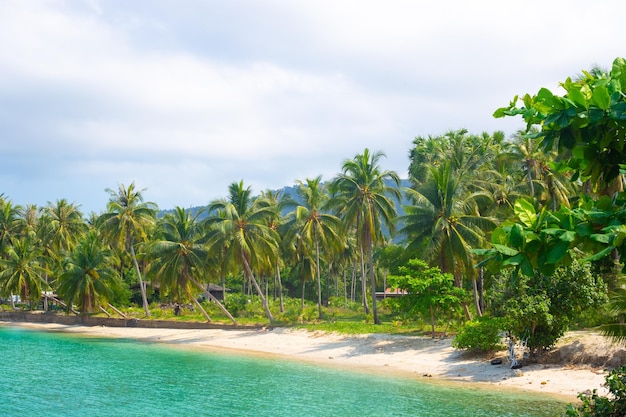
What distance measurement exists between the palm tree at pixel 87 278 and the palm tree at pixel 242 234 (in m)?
Answer: 13.6

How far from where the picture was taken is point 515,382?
22.4 m

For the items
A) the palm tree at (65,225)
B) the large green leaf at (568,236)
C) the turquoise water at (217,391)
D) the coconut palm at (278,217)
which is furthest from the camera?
the palm tree at (65,225)

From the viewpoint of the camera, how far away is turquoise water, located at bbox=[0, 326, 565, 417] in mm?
19516

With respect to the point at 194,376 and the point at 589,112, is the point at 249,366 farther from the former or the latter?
the point at 589,112

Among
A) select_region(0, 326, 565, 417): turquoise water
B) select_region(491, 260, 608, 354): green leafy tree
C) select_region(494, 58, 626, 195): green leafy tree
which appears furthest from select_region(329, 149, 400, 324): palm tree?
select_region(494, 58, 626, 195): green leafy tree

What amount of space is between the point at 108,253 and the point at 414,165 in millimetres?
28472

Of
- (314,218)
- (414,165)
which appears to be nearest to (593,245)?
(314,218)

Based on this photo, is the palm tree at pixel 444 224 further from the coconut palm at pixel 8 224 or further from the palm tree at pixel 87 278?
the coconut palm at pixel 8 224

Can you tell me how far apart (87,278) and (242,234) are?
17.1 m

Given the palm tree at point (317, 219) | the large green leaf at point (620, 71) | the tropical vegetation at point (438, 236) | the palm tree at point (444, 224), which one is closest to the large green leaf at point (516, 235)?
the tropical vegetation at point (438, 236)

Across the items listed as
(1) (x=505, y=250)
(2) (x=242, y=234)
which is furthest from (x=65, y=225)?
(1) (x=505, y=250)

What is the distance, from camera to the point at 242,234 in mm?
40562

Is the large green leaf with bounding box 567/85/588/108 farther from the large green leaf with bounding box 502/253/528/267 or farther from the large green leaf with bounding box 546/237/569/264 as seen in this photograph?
the large green leaf with bounding box 502/253/528/267

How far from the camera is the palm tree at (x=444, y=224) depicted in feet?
105
